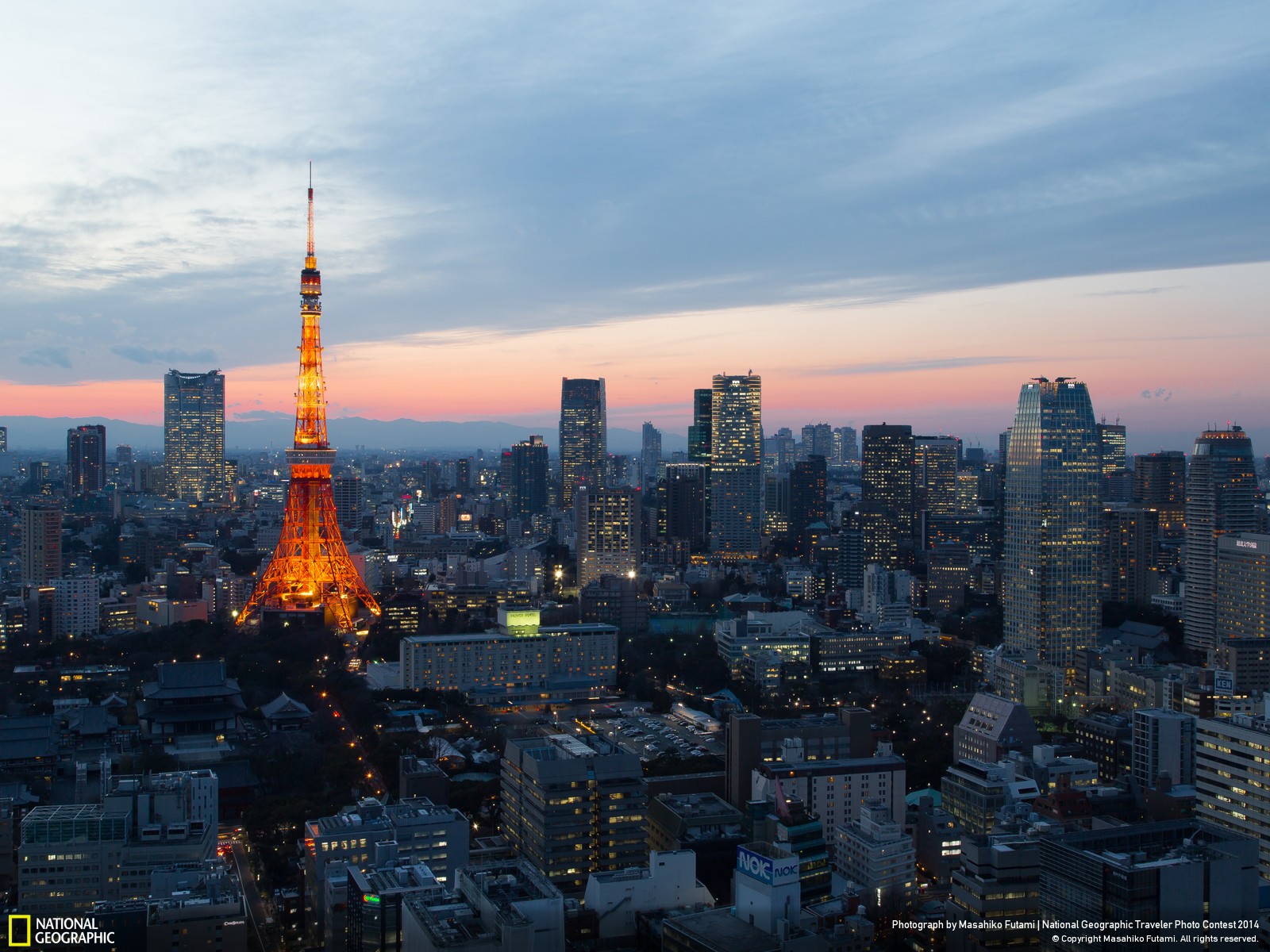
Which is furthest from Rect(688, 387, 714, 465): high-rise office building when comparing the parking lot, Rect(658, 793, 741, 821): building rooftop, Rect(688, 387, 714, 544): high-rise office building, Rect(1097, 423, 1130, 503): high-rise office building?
Rect(658, 793, 741, 821): building rooftop

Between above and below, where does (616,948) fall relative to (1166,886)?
below

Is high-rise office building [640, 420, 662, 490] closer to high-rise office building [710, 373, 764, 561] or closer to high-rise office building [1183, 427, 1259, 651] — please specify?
high-rise office building [710, 373, 764, 561]

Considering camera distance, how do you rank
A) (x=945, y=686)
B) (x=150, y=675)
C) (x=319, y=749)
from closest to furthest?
(x=319, y=749)
(x=150, y=675)
(x=945, y=686)

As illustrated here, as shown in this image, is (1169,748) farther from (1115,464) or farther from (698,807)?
(1115,464)

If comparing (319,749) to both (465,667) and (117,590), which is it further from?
(117,590)

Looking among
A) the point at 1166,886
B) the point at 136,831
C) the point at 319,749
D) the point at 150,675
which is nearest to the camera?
the point at 1166,886

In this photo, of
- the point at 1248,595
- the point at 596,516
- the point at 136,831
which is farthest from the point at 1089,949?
the point at 596,516

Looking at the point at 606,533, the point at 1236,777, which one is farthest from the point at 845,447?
the point at 1236,777
